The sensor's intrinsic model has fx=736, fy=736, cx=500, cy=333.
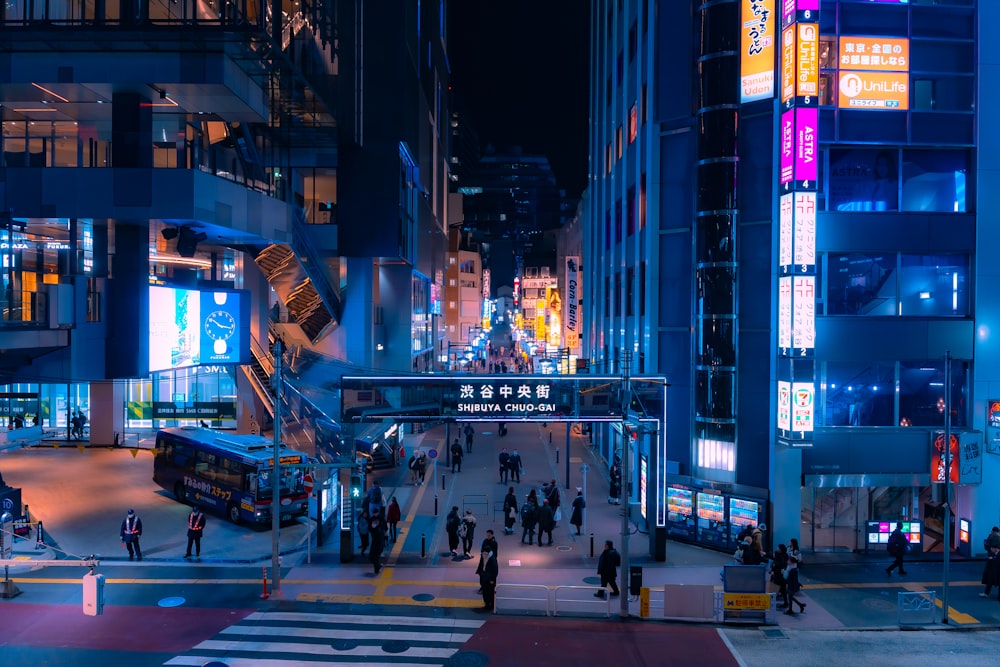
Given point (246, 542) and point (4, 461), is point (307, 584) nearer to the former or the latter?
point (246, 542)

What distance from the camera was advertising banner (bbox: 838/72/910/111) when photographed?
75.2 feet

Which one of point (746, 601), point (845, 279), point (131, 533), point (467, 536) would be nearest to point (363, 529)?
point (467, 536)

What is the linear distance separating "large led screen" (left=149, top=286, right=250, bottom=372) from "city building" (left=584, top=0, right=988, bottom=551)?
14994 mm

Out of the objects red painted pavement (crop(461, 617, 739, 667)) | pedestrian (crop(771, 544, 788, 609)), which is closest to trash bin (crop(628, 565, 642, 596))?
red painted pavement (crop(461, 617, 739, 667))

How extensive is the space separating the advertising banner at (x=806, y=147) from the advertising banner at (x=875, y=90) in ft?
7.43

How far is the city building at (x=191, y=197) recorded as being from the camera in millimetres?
21594

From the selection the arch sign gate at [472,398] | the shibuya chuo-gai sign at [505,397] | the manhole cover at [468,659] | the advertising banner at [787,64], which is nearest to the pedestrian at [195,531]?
the arch sign gate at [472,398]

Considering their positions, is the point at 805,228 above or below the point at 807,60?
below

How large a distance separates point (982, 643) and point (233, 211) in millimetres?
23734

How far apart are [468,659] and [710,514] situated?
A: 38.1 ft

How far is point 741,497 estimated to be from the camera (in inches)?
910

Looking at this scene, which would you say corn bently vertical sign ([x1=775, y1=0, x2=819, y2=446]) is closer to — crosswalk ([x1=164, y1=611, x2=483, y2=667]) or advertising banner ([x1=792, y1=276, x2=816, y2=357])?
advertising banner ([x1=792, y1=276, x2=816, y2=357])

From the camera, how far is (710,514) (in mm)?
23828

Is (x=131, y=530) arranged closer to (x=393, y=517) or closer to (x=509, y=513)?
(x=393, y=517)
